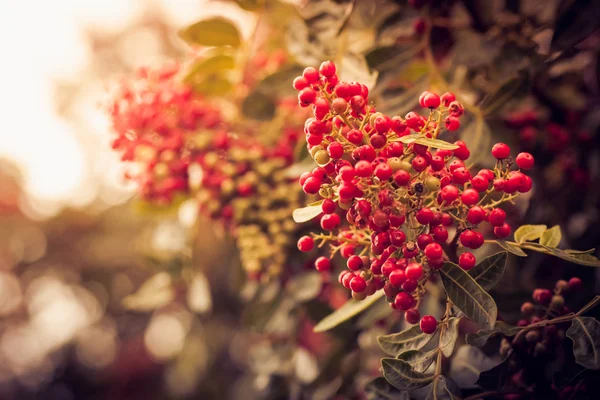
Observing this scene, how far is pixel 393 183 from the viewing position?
0.56 meters

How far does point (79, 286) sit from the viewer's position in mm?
2623

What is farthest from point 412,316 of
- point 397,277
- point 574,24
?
point 574,24

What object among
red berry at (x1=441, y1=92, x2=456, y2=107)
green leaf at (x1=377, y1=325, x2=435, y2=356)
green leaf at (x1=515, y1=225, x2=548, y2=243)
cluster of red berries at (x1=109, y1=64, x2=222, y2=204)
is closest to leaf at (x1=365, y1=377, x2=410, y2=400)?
green leaf at (x1=377, y1=325, x2=435, y2=356)

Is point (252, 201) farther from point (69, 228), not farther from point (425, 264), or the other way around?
point (69, 228)

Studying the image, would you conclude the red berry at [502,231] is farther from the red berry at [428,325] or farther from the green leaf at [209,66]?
the green leaf at [209,66]

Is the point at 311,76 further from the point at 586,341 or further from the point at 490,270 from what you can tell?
the point at 586,341

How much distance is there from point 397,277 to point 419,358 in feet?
0.48

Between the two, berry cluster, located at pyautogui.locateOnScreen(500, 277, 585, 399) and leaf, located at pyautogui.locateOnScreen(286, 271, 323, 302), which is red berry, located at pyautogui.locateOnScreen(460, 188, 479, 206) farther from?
leaf, located at pyautogui.locateOnScreen(286, 271, 323, 302)

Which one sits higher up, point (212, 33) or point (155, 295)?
point (212, 33)

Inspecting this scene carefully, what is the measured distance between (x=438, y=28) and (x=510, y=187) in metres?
0.58

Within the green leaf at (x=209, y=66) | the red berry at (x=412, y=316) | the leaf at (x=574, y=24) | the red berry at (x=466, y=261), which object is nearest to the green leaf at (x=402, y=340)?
the red berry at (x=412, y=316)

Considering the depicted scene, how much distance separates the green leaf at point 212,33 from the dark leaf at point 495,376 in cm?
86

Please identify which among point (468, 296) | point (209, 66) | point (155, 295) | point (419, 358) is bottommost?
point (155, 295)

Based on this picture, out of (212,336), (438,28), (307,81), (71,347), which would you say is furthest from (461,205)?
(71,347)
